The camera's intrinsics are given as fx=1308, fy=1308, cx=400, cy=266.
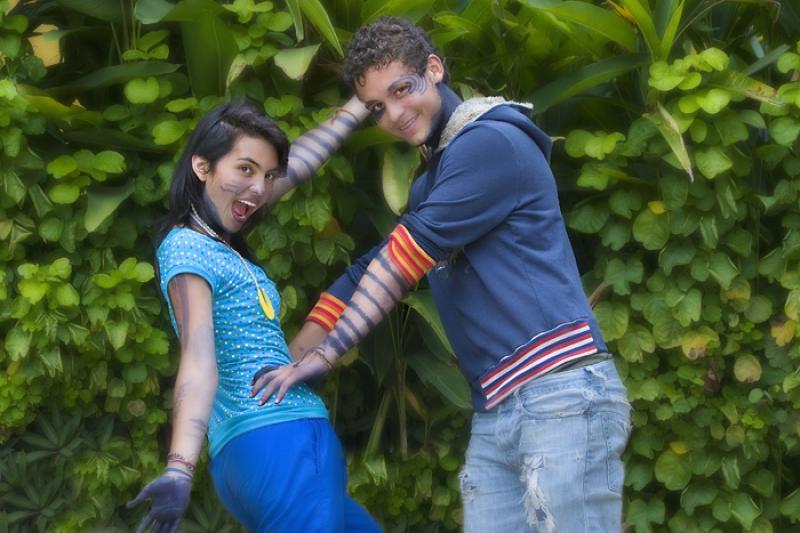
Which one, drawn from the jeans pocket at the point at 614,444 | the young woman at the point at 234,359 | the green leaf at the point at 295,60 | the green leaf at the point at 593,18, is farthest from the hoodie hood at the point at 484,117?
the green leaf at the point at 593,18

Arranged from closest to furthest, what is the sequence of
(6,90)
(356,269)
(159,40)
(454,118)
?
1. (454,118)
2. (356,269)
3. (6,90)
4. (159,40)

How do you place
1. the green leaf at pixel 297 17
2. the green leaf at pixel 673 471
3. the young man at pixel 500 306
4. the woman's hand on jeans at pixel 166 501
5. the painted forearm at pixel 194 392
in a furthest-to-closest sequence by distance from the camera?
the green leaf at pixel 673 471 → the green leaf at pixel 297 17 → the young man at pixel 500 306 → the painted forearm at pixel 194 392 → the woman's hand on jeans at pixel 166 501

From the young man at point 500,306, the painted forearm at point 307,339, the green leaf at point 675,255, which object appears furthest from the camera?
the green leaf at point 675,255

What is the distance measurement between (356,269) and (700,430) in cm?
139

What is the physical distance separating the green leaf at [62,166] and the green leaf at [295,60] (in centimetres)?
66

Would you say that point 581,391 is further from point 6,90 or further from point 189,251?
point 6,90

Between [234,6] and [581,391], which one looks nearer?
[581,391]

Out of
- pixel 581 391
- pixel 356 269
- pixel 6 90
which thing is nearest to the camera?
pixel 581 391

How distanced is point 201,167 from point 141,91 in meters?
0.98

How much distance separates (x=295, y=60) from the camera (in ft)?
12.0

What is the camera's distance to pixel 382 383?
163 inches

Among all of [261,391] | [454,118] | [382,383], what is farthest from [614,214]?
[261,391]

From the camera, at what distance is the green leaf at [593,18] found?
374 cm

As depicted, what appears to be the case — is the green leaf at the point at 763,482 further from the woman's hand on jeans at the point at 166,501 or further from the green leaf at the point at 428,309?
the woman's hand on jeans at the point at 166,501
